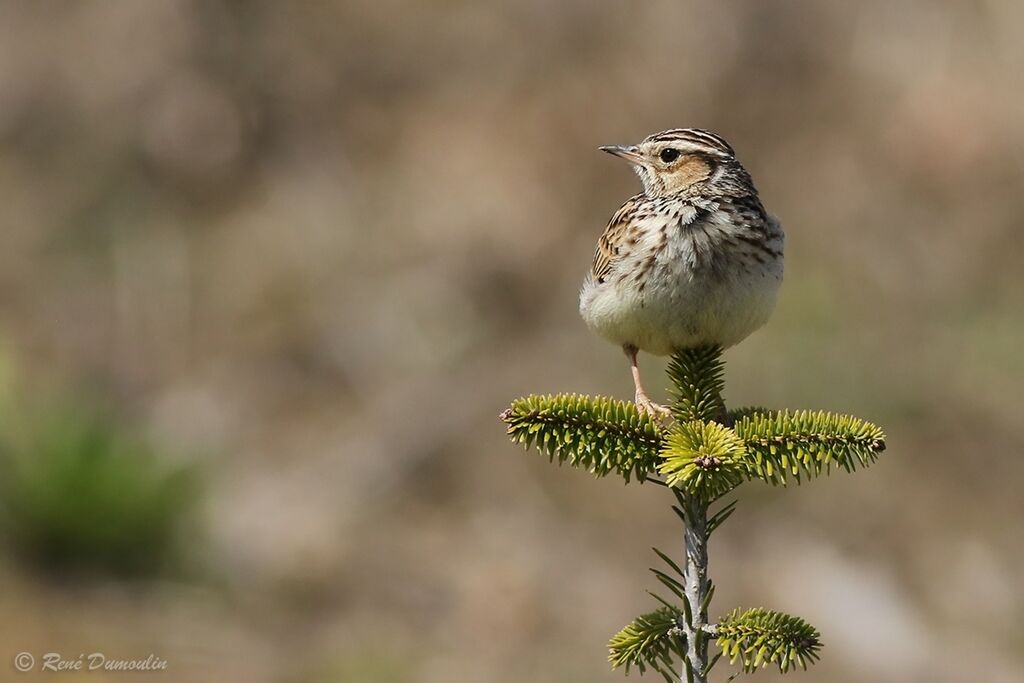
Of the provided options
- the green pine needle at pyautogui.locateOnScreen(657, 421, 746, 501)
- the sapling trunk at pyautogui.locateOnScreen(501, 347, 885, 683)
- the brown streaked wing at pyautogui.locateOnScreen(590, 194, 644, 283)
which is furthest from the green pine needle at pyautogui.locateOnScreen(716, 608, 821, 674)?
the brown streaked wing at pyautogui.locateOnScreen(590, 194, 644, 283)

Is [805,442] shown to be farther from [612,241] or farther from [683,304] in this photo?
[612,241]

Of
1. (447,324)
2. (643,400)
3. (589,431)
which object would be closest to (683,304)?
(643,400)

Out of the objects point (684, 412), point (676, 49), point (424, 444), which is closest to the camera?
point (684, 412)

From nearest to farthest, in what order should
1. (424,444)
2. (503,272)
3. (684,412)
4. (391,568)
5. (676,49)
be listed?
1. (684,412)
2. (391,568)
3. (424,444)
4. (503,272)
5. (676,49)

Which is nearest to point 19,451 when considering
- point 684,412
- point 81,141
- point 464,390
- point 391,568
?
point 391,568

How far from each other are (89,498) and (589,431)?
668 cm

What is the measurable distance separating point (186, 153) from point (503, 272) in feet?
11.0

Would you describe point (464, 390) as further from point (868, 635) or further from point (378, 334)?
point (868, 635)

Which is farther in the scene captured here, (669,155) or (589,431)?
(669,155)

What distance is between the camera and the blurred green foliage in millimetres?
9133

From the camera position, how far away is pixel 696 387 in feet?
12.9

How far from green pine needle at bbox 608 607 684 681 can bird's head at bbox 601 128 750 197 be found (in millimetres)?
2317

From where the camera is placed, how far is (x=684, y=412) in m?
3.87

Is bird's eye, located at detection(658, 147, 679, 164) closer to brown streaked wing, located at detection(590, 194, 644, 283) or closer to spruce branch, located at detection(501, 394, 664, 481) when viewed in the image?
brown streaked wing, located at detection(590, 194, 644, 283)
